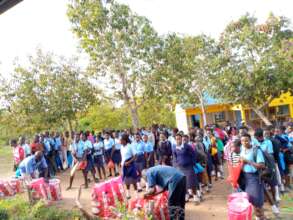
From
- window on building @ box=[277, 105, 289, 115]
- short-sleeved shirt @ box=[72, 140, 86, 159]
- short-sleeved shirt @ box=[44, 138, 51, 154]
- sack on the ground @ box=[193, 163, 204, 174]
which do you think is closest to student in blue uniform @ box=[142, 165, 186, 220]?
sack on the ground @ box=[193, 163, 204, 174]

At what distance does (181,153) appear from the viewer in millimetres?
7906

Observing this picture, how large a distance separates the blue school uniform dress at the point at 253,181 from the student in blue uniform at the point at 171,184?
43.0 inches

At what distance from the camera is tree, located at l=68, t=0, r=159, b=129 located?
14.3 meters

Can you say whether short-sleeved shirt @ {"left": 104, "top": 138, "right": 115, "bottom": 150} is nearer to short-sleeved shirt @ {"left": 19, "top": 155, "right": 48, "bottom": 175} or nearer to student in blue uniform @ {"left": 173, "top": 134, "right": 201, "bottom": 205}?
short-sleeved shirt @ {"left": 19, "top": 155, "right": 48, "bottom": 175}

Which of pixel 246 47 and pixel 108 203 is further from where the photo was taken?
pixel 246 47

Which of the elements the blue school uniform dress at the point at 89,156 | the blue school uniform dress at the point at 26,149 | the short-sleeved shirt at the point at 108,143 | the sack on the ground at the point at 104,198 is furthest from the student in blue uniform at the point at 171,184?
the blue school uniform dress at the point at 26,149

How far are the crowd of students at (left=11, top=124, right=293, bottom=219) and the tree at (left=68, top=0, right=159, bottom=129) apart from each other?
3.24 meters

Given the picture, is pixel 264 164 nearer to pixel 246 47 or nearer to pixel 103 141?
pixel 103 141

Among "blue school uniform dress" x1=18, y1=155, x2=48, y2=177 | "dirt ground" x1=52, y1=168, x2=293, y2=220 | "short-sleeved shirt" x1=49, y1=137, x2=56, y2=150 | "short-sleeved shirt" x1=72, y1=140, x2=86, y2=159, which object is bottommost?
"dirt ground" x1=52, y1=168, x2=293, y2=220

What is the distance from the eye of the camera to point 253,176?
20.1ft

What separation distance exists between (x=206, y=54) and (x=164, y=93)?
7.57 metres

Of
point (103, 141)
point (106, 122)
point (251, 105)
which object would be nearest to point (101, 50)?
point (103, 141)

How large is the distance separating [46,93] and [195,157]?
9.24m

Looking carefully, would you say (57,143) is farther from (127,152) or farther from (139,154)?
(127,152)
